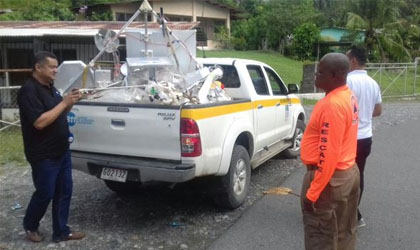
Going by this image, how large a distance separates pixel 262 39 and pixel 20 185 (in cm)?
3091

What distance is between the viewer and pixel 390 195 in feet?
21.1

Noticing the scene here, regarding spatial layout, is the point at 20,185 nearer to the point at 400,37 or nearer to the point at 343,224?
the point at 343,224

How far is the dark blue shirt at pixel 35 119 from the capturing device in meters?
4.39

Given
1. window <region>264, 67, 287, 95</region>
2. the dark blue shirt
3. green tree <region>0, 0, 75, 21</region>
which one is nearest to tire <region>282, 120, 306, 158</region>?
window <region>264, 67, 287, 95</region>

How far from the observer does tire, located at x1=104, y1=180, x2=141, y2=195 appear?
638cm

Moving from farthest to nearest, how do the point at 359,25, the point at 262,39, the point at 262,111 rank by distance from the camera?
the point at 262,39 < the point at 359,25 < the point at 262,111

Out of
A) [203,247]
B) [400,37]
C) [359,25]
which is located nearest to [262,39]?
[359,25]

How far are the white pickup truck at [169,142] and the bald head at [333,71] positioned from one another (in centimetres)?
175

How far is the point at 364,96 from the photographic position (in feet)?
16.1

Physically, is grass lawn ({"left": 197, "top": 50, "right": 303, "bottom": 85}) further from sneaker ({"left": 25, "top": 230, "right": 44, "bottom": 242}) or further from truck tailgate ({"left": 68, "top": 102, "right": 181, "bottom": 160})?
sneaker ({"left": 25, "top": 230, "right": 44, "bottom": 242})

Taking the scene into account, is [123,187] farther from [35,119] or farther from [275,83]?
[275,83]

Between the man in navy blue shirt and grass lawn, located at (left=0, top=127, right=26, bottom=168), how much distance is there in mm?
3839

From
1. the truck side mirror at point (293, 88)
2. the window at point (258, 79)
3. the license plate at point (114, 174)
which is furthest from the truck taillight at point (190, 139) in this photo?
the truck side mirror at point (293, 88)

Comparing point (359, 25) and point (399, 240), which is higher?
point (359, 25)
